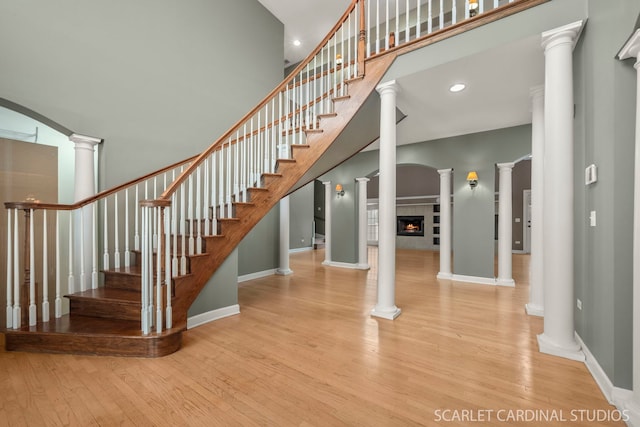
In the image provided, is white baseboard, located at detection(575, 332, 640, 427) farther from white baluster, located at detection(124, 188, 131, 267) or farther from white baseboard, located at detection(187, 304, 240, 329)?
white baluster, located at detection(124, 188, 131, 267)

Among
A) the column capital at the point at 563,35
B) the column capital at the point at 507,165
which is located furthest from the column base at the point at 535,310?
the column capital at the point at 563,35

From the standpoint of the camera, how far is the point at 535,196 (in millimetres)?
3430

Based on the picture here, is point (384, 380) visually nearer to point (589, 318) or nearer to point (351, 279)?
point (589, 318)

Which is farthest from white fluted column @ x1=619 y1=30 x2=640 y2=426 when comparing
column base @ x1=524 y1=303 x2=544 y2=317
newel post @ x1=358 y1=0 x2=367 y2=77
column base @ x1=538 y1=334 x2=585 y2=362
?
newel post @ x1=358 y1=0 x2=367 y2=77

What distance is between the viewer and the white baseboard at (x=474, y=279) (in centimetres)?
502

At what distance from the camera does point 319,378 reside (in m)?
2.02

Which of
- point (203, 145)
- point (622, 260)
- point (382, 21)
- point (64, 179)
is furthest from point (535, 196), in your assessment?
point (64, 179)

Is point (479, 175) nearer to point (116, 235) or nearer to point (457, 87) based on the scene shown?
point (457, 87)

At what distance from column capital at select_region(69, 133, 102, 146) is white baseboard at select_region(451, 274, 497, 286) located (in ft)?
20.3

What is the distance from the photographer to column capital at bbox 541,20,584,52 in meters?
2.32

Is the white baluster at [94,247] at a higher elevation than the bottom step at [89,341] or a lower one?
higher

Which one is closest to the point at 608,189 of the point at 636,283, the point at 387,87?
the point at 636,283

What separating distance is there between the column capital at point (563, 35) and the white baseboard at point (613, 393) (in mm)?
2654

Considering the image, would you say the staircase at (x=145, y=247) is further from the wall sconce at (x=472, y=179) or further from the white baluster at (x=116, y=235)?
the wall sconce at (x=472, y=179)
